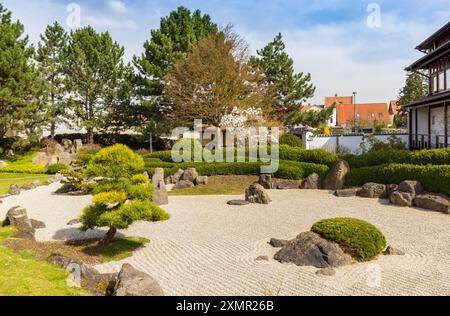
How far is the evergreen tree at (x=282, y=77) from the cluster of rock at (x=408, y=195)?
22085mm

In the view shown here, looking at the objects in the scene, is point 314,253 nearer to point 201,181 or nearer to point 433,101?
point 201,181

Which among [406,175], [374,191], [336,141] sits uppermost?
[336,141]

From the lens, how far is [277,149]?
25.2 metres

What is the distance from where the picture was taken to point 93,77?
41.2 metres

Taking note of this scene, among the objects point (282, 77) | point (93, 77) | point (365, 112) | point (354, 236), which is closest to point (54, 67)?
point (93, 77)

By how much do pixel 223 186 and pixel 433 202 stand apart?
10.6 m

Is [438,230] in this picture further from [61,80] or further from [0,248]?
[61,80]

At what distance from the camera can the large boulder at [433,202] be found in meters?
15.3

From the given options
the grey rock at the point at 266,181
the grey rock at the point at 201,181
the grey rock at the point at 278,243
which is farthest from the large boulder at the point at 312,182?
the grey rock at the point at 278,243

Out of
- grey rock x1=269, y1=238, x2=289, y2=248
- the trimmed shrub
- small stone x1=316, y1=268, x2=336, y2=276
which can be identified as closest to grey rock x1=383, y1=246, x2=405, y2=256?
small stone x1=316, y1=268, x2=336, y2=276

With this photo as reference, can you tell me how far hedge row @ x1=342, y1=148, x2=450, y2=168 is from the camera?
17.9m

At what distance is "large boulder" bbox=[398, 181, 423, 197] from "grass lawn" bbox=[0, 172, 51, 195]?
20662 mm

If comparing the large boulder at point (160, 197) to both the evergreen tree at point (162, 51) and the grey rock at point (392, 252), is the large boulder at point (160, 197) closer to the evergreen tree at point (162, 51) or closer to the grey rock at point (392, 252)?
the grey rock at point (392, 252)
